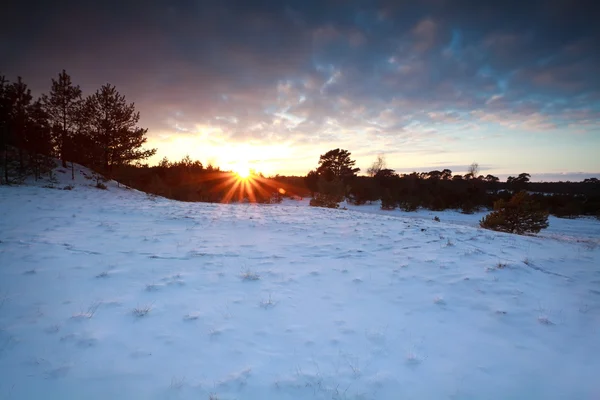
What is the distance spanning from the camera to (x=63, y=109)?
1886 cm

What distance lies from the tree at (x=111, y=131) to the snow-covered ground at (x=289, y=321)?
1571 centimetres

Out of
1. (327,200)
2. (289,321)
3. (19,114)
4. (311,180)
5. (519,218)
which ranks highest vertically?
(19,114)

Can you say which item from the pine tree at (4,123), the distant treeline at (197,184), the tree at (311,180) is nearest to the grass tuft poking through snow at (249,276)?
the pine tree at (4,123)

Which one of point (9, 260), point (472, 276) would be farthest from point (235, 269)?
point (472, 276)

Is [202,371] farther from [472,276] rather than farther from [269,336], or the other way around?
[472,276]

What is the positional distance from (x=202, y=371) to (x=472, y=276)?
5302 millimetres

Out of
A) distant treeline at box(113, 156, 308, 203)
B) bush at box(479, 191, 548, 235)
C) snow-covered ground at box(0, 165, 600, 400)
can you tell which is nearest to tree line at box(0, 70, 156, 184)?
distant treeline at box(113, 156, 308, 203)

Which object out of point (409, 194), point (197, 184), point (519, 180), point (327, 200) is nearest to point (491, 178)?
point (519, 180)

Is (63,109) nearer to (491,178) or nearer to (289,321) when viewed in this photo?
(289,321)

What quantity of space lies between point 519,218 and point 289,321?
18986mm

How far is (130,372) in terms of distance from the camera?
105 inches

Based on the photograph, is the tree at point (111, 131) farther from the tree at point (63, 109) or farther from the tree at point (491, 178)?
the tree at point (491, 178)

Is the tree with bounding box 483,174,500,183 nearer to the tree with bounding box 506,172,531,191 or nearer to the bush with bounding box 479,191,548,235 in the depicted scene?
the tree with bounding box 506,172,531,191

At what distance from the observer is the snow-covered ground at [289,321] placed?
102 inches
